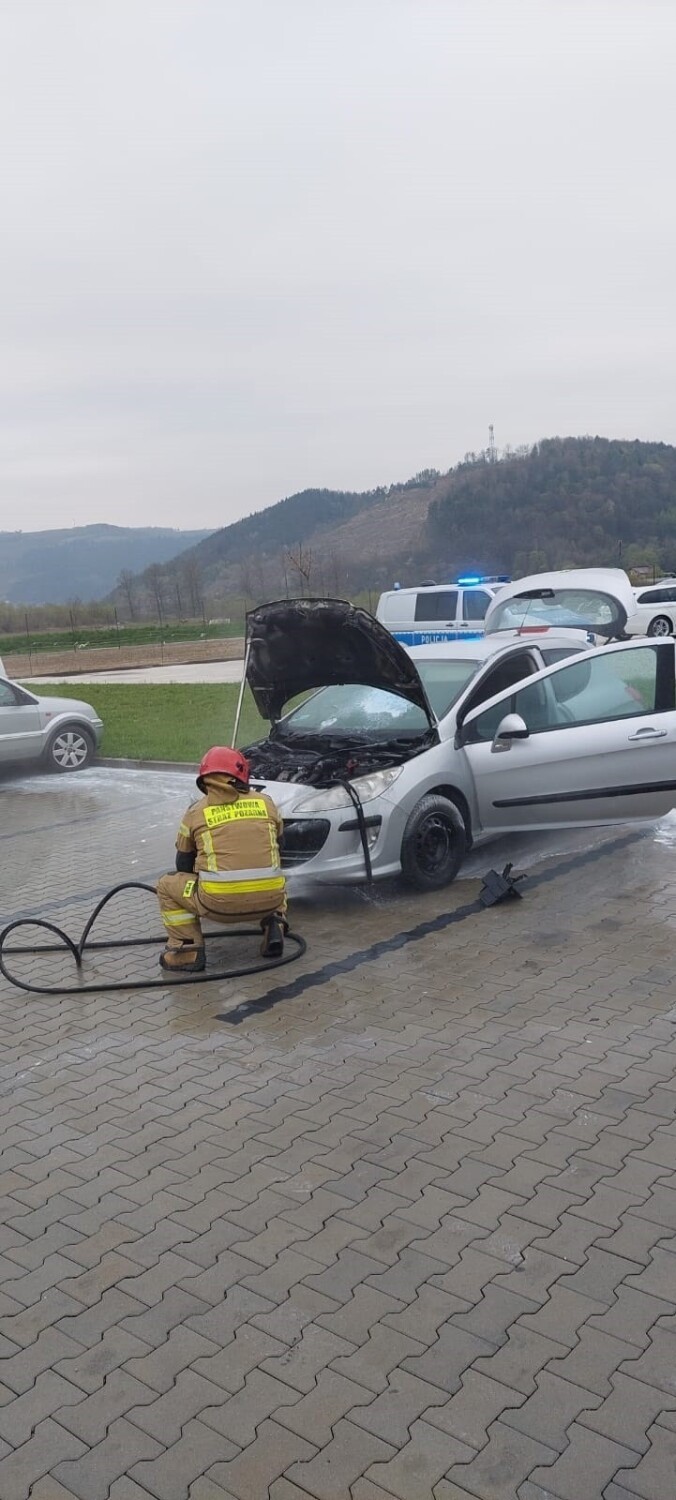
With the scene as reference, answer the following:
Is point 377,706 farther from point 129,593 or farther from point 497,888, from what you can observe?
point 129,593

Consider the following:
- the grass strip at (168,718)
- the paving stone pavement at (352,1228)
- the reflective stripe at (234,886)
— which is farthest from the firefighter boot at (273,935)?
the grass strip at (168,718)

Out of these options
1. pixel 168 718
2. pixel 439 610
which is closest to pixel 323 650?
pixel 168 718

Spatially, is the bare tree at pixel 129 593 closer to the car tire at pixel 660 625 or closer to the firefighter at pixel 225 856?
the car tire at pixel 660 625

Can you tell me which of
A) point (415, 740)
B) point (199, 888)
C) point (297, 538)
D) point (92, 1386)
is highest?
point (297, 538)

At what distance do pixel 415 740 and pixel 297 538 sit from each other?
103 m

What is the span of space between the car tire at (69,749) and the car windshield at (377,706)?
5670 mm

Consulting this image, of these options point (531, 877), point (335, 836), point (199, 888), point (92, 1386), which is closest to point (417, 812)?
point (335, 836)

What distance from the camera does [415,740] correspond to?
7699 mm

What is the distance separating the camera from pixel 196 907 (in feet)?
19.9

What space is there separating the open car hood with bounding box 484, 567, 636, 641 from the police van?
3.05 meters

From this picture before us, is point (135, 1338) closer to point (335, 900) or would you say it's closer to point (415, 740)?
point (335, 900)

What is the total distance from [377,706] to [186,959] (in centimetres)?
293

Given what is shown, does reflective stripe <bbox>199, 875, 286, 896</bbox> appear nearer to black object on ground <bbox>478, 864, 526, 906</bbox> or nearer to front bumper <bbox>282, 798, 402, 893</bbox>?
front bumper <bbox>282, 798, 402, 893</bbox>

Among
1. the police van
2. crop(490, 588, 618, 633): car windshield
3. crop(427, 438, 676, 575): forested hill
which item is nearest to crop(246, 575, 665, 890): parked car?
crop(490, 588, 618, 633): car windshield
